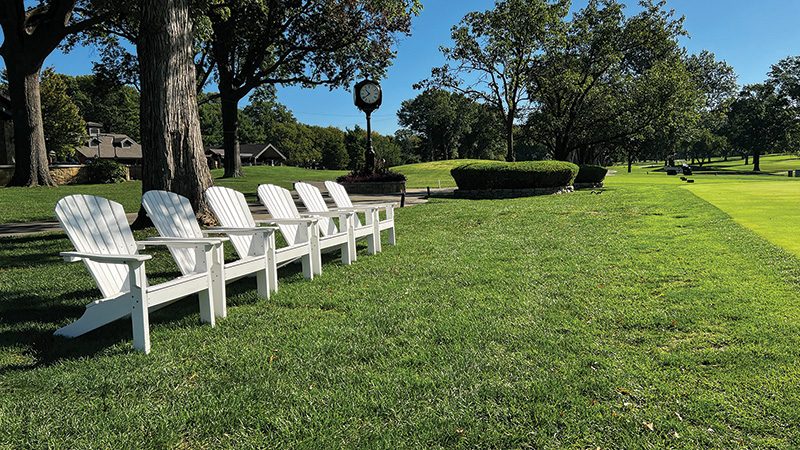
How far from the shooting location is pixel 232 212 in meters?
5.05

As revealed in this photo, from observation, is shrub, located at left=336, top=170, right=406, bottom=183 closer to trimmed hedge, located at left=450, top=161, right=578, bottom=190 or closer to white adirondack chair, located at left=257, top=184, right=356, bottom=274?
trimmed hedge, located at left=450, top=161, right=578, bottom=190

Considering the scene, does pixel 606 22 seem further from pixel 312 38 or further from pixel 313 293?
pixel 313 293

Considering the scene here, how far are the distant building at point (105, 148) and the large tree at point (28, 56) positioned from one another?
123 ft

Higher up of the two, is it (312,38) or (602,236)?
(312,38)

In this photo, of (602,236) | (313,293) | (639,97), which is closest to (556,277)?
(313,293)

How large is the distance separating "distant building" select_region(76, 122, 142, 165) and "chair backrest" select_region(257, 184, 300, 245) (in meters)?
54.4

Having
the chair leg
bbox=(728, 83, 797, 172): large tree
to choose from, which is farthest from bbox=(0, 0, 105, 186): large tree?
bbox=(728, 83, 797, 172): large tree

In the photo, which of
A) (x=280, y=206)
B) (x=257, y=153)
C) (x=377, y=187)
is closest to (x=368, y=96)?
(x=377, y=187)

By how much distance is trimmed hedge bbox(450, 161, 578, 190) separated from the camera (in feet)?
53.9

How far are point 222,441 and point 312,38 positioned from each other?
68.6 ft

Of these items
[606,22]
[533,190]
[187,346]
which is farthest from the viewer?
[606,22]

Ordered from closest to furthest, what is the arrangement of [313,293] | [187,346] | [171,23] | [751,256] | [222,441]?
[222,441] → [187,346] → [313,293] → [751,256] → [171,23]

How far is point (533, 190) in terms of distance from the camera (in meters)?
16.9

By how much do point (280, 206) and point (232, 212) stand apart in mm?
862
